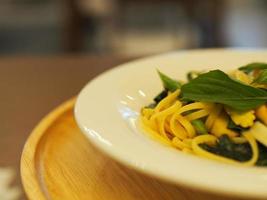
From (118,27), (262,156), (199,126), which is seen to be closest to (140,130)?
(199,126)

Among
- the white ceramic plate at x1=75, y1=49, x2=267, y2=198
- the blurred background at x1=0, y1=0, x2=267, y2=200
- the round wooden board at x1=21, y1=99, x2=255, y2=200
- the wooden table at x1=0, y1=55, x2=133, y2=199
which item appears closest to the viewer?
the white ceramic plate at x1=75, y1=49, x2=267, y2=198

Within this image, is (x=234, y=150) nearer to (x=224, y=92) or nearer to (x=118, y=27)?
(x=224, y=92)

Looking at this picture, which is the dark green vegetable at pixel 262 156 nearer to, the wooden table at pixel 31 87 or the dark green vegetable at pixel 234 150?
the dark green vegetable at pixel 234 150

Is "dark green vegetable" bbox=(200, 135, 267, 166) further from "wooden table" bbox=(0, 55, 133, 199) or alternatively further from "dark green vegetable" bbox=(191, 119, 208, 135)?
"wooden table" bbox=(0, 55, 133, 199)

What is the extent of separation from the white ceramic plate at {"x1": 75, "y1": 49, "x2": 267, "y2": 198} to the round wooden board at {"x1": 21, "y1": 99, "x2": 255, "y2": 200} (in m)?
0.09

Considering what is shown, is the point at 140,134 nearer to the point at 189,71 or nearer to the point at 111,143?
the point at 111,143

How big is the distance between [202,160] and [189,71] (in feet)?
1.66

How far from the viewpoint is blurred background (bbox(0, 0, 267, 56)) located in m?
3.22

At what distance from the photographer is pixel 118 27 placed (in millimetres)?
3303

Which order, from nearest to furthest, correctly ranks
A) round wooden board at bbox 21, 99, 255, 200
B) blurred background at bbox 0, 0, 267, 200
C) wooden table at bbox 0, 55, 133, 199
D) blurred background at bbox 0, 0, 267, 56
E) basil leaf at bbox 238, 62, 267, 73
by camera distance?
round wooden board at bbox 21, 99, 255, 200 → basil leaf at bbox 238, 62, 267, 73 → wooden table at bbox 0, 55, 133, 199 → blurred background at bbox 0, 0, 267, 200 → blurred background at bbox 0, 0, 267, 56

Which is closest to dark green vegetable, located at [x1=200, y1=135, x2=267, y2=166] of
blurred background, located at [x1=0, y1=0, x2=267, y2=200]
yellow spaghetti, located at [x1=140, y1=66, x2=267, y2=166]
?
yellow spaghetti, located at [x1=140, y1=66, x2=267, y2=166]

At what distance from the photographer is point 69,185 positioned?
685 mm

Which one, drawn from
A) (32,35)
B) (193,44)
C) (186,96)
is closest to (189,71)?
(186,96)

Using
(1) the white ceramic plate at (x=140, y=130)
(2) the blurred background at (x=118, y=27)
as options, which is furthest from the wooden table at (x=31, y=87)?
(2) the blurred background at (x=118, y=27)
